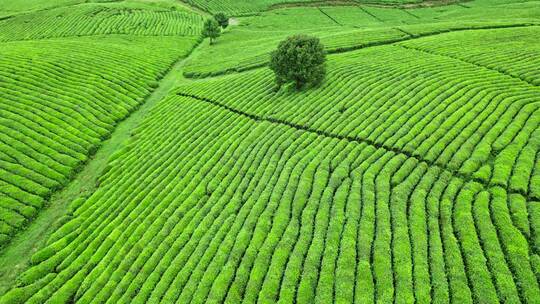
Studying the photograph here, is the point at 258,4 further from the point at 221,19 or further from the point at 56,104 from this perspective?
the point at 56,104

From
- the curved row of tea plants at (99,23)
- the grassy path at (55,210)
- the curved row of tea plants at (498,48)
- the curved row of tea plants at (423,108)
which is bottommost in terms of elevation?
the grassy path at (55,210)

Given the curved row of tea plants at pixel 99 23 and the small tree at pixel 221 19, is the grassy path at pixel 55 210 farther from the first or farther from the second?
the small tree at pixel 221 19

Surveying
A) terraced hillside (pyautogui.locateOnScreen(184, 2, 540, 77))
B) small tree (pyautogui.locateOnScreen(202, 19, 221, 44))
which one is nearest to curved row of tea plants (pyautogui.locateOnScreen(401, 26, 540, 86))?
terraced hillside (pyautogui.locateOnScreen(184, 2, 540, 77))

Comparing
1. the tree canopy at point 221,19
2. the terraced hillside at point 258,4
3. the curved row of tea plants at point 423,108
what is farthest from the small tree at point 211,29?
the curved row of tea plants at point 423,108

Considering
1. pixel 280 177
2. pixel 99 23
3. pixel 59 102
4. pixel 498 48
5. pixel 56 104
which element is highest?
pixel 99 23

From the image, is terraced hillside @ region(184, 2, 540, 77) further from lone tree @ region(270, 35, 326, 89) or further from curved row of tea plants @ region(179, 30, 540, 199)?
lone tree @ region(270, 35, 326, 89)

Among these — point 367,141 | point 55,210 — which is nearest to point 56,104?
point 55,210

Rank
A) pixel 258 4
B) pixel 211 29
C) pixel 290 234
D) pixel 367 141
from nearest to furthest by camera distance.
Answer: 1. pixel 290 234
2. pixel 367 141
3. pixel 211 29
4. pixel 258 4
